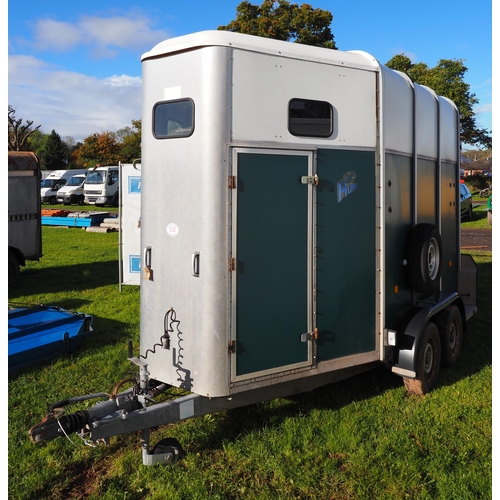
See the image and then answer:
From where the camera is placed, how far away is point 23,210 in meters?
12.0

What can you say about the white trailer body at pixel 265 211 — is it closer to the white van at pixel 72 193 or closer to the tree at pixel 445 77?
the tree at pixel 445 77

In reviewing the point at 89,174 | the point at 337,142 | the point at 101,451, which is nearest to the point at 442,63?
the point at 89,174

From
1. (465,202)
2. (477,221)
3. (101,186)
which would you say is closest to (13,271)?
(465,202)

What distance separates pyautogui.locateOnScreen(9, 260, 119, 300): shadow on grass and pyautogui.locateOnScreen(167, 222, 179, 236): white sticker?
22.3ft

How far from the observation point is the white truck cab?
3176 centimetres

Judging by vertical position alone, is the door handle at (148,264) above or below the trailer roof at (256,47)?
below

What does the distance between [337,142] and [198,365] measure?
2.38m

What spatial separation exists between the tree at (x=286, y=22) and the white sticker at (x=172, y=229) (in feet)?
80.0

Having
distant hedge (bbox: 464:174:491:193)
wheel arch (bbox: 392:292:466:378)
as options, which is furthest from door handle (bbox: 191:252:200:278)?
distant hedge (bbox: 464:174:491:193)

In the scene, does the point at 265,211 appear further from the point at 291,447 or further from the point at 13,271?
the point at 13,271

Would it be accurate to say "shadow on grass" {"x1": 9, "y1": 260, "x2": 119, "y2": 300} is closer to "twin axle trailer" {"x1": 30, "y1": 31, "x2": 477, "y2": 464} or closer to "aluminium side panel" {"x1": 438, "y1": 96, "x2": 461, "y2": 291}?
"twin axle trailer" {"x1": 30, "y1": 31, "x2": 477, "y2": 464}

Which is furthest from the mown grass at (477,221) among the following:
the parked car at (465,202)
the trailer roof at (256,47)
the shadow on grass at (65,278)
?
the trailer roof at (256,47)

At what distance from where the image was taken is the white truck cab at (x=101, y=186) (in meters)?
31.8

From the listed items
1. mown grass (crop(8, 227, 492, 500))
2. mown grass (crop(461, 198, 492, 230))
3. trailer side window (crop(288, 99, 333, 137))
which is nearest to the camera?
mown grass (crop(8, 227, 492, 500))
